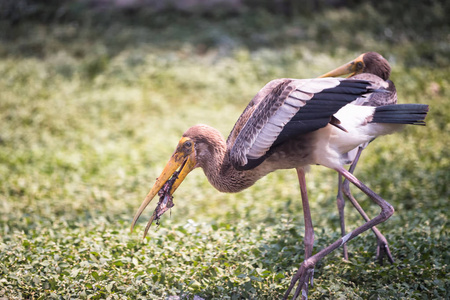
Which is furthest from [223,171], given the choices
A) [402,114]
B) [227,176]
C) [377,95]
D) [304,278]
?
[377,95]

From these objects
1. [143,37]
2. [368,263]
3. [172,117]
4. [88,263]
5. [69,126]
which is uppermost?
[143,37]

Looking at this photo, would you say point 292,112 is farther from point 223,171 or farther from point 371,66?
point 371,66

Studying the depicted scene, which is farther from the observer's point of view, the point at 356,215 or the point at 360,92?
the point at 356,215

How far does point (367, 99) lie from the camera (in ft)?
11.2

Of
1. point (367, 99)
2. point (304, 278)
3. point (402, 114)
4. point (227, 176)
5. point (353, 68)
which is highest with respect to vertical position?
point (353, 68)

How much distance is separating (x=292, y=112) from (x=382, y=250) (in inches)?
52.3

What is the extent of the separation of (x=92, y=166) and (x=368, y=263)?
3.56 m

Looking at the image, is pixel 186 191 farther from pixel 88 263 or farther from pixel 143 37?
pixel 143 37

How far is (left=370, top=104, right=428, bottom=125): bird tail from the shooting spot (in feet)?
9.08

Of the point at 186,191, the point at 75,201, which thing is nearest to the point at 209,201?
the point at 186,191

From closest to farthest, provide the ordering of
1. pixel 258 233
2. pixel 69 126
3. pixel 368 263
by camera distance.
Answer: pixel 368 263, pixel 258 233, pixel 69 126

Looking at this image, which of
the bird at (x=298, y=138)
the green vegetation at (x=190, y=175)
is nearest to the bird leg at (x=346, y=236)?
the bird at (x=298, y=138)

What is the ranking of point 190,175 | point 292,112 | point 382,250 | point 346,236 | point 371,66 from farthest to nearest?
point 190,175, point 371,66, point 382,250, point 346,236, point 292,112

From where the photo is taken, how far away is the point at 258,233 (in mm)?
3787
